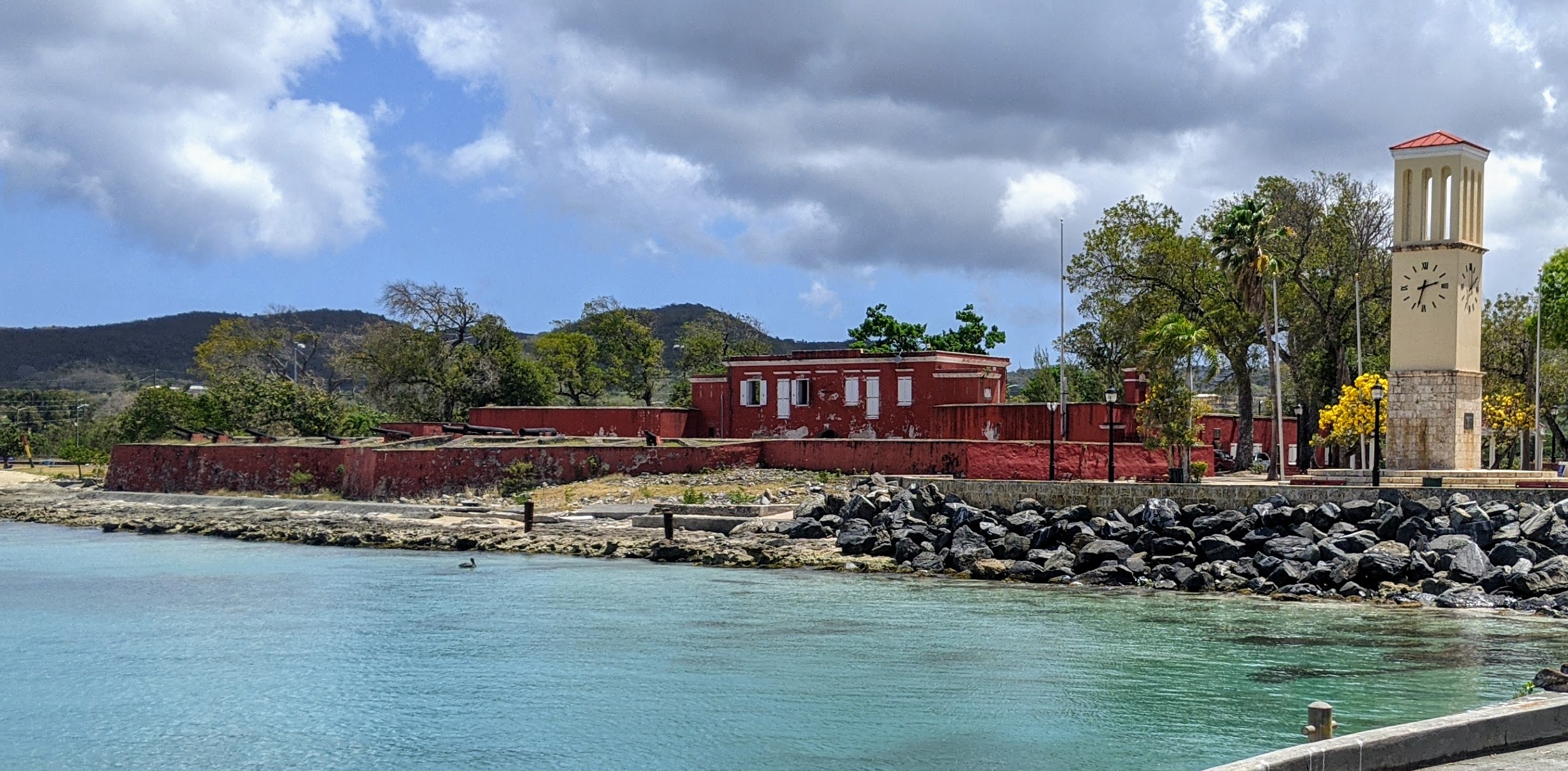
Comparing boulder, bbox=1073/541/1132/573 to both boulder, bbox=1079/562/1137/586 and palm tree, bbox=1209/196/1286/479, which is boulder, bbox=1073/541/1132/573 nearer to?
boulder, bbox=1079/562/1137/586

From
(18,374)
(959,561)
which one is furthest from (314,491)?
(18,374)

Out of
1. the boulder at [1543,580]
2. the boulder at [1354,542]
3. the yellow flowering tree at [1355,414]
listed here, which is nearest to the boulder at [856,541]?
the boulder at [1354,542]

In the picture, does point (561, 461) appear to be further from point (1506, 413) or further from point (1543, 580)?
point (1506, 413)

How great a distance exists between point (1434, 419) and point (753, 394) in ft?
85.4

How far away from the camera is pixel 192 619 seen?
2686 centimetres

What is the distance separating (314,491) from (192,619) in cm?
2650

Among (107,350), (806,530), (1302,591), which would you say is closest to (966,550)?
(806,530)

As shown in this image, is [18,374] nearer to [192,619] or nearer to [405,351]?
[405,351]

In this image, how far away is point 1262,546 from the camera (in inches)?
1198

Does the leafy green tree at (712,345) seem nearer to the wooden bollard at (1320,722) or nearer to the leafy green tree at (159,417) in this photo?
the leafy green tree at (159,417)

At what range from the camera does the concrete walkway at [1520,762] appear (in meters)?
10.6

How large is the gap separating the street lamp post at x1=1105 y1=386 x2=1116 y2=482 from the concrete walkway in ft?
85.8

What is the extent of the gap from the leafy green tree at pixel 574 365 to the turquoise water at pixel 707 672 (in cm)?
4628

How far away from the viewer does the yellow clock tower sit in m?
33.2
